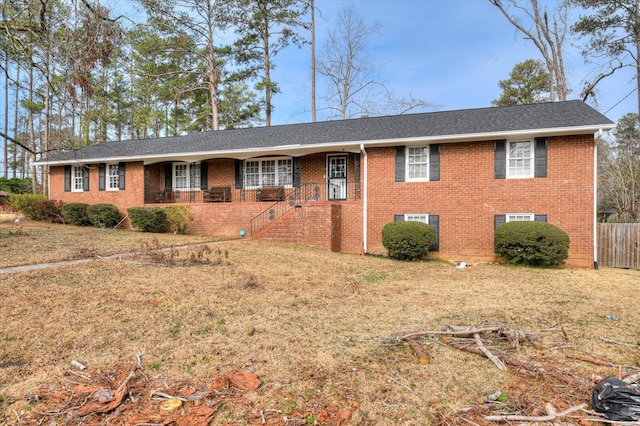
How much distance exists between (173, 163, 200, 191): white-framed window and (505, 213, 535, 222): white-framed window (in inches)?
532

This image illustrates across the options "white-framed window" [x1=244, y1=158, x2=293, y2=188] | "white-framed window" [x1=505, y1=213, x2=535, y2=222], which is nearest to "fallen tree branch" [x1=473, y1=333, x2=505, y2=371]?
"white-framed window" [x1=505, y1=213, x2=535, y2=222]

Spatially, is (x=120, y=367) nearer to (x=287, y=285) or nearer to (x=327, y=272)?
(x=287, y=285)

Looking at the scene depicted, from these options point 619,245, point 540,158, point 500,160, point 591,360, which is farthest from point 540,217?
point 591,360

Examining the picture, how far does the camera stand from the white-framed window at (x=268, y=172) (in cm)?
1627

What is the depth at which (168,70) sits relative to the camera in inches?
1017

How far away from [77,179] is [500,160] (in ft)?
→ 65.6

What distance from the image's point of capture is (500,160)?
12.0 m

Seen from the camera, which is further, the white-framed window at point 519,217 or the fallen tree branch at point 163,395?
the white-framed window at point 519,217

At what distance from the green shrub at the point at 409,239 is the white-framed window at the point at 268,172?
589cm

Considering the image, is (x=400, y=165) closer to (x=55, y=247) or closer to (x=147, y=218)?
(x=147, y=218)

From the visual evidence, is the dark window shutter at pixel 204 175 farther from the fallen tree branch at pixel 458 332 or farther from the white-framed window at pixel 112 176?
the fallen tree branch at pixel 458 332

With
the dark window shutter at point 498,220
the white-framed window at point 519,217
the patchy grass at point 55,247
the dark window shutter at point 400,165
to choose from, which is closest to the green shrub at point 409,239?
the dark window shutter at point 400,165

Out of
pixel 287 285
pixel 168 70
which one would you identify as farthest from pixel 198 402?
pixel 168 70

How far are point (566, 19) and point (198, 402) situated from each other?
86.7 ft
